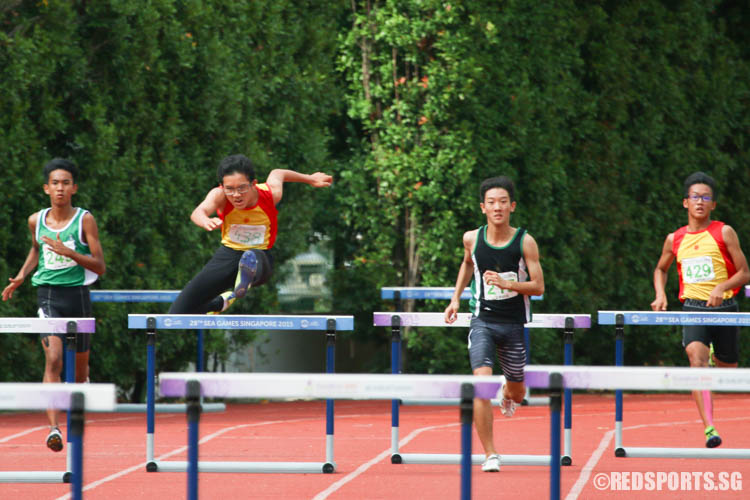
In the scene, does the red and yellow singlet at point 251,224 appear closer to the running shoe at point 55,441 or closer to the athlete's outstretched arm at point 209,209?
the athlete's outstretched arm at point 209,209

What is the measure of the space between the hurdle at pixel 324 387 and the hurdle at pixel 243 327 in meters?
2.33

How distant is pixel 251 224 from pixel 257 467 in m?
1.79

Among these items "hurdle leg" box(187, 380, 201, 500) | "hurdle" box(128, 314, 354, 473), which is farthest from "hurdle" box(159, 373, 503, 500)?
"hurdle" box(128, 314, 354, 473)

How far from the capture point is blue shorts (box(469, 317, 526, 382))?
7594mm

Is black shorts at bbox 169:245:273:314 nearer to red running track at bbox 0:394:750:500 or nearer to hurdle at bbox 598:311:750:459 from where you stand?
red running track at bbox 0:394:750:500

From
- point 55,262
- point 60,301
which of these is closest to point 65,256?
point 55,262

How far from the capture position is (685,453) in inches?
326

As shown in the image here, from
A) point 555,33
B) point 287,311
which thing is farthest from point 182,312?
point 555,33

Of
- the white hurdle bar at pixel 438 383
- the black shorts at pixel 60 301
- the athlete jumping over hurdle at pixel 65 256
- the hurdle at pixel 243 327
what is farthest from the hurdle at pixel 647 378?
the black shorts at pixel 60 301

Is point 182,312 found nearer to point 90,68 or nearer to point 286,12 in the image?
point 90,68

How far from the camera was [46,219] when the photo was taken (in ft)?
27.5

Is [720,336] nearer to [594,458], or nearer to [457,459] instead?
[594,458]

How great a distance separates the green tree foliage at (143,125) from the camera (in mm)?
10852

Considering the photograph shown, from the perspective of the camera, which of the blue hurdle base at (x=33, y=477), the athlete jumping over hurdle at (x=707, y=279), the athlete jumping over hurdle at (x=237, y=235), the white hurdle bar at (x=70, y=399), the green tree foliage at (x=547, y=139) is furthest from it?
the green tree foliage at (x=547, y=139)
